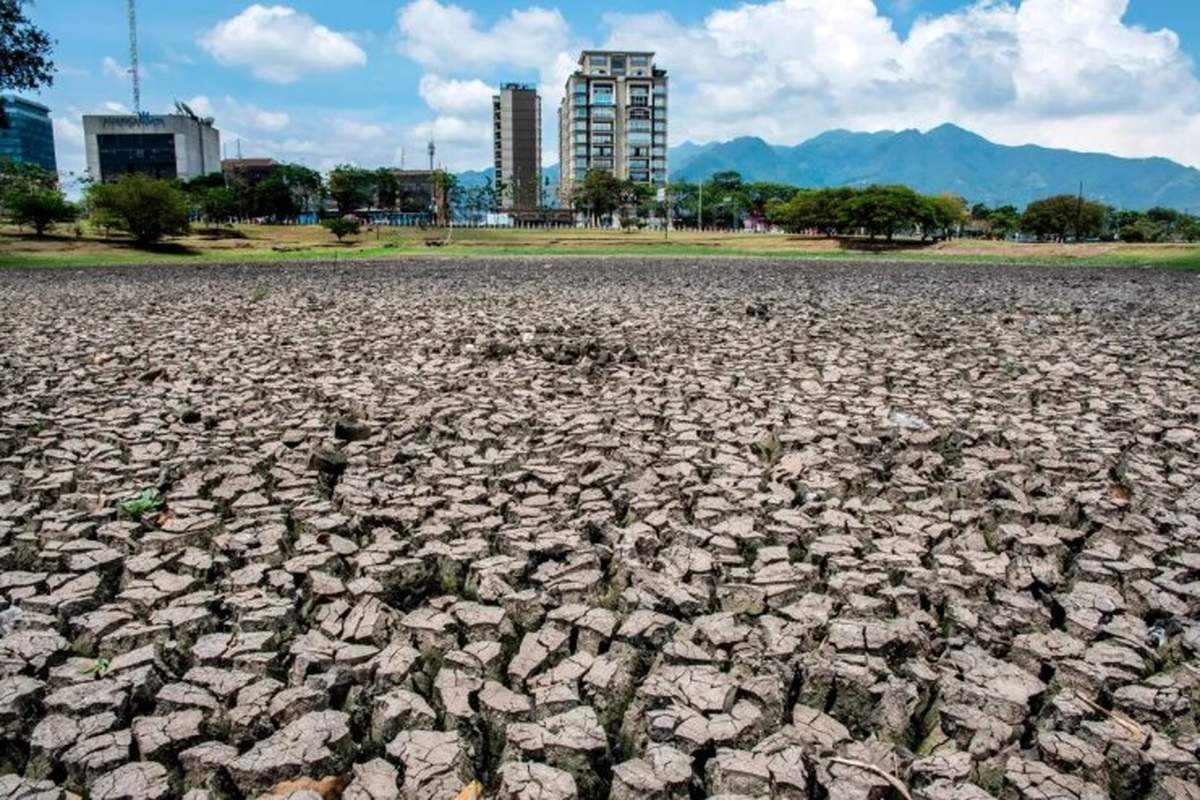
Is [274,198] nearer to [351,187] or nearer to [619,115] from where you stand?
[351,187]

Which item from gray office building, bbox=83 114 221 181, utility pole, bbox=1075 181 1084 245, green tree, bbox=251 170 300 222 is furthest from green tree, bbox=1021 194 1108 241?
gray office building, bbox=83 114 221 181

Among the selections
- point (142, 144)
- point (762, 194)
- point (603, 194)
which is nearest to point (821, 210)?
point (603, 194)

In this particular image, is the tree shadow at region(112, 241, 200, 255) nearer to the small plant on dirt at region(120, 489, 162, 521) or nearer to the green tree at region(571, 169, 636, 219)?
the small plant on dirt at region(120, 489, 162, 521)

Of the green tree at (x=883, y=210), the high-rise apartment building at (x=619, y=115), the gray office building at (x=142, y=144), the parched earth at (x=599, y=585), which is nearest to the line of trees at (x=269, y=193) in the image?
the gray office building at (x=142, y=144)

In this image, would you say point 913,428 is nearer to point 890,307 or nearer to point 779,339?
point 779,339

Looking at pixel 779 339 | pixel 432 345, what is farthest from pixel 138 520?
pixel 779 339

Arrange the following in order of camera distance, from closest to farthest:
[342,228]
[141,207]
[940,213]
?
[141,207] < [342,228] < [940,213]
